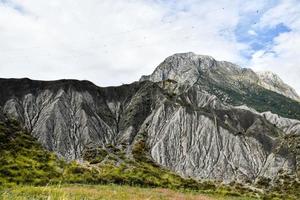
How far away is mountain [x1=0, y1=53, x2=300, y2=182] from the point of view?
133m

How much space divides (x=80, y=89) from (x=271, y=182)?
8006 centimetres

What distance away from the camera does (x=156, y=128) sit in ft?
478

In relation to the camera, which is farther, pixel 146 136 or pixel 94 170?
pixel 146 136

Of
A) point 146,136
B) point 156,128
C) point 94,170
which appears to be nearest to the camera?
point 94,170

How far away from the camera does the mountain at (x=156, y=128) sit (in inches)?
5231

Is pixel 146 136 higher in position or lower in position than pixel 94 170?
higher

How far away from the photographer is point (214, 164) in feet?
436

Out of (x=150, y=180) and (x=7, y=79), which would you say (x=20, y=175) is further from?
(x=7, y=79)

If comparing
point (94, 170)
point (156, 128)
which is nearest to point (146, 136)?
point (156, 128)

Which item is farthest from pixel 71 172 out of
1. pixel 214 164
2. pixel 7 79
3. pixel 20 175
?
pixel 7 79

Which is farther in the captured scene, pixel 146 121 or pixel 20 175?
pixel 146 121

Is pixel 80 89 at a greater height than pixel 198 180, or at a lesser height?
greater

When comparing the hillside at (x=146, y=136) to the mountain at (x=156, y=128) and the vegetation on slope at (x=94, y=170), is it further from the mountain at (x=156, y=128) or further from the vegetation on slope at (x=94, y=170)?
the vegetation on slope at (x=94, y=170)

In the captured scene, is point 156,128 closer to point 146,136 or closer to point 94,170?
point 146,136
